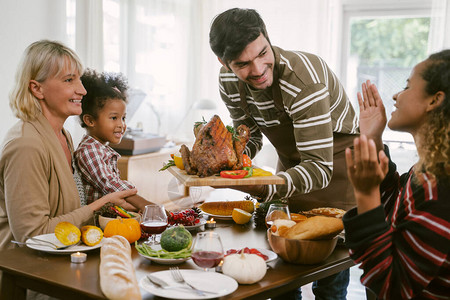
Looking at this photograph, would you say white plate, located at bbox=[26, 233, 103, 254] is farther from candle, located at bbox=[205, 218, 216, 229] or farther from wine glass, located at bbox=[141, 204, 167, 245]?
candle, located at bbox=[205, 218, 216, 229]

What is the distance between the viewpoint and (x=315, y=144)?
2090 millimetres

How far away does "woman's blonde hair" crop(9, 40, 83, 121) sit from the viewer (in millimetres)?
2121

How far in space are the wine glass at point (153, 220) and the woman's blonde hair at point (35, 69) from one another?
69cm

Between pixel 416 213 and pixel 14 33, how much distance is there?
12.4 feet

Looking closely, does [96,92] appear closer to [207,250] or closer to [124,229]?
[124,229]

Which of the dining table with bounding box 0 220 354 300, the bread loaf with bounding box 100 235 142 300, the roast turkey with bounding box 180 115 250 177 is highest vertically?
the roast turkey with bounding box 180 115 250 177

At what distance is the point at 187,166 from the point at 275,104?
21.0 inches

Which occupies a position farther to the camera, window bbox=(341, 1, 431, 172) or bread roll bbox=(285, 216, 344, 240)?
window bbox=(341, 1, 431, 172)

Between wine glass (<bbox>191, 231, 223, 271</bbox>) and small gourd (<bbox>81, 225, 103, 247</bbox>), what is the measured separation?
426mm

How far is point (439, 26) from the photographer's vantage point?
5.46 metres

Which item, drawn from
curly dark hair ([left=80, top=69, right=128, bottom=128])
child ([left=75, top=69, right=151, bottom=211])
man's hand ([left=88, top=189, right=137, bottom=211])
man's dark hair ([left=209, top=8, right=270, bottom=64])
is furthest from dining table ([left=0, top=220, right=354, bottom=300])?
curly dark hair ([left=80, top=69, right=128, bottom=128])

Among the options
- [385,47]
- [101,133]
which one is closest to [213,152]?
[101,133]

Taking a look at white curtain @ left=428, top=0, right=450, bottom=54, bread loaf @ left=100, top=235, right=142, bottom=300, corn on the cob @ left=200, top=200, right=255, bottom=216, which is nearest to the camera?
bread loaf @ left=100, top=235, right=142, bottom=300

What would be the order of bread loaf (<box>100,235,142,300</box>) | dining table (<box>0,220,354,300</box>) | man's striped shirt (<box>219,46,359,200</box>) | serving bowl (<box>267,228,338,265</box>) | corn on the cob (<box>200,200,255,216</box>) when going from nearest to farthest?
1. bread loaf (<box>100,235,142,300</box>)
2. dining table (<box>0,220,354,300</box>)
3. serving bowl (<box>267,228,338,265</box>)
4. man's striped shirt (<box>219,46,359,200</box>)
5. corn on the cob (<box>200,200,255,216</box>)
